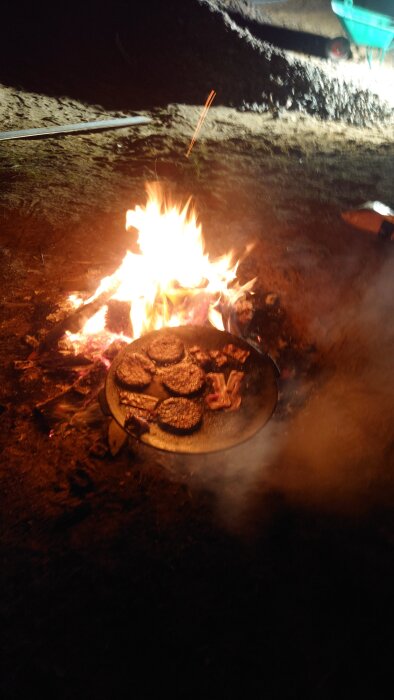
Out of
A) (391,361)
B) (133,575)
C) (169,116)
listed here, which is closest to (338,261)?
(391,361)

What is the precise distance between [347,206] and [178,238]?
12.1 feet

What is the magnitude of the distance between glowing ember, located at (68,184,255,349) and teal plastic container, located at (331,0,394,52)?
14.0m

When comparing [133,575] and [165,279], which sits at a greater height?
→ [165,279]

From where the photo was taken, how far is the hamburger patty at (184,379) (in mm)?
3236

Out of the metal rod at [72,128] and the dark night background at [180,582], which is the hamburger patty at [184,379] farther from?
the metal rod at [72,128]

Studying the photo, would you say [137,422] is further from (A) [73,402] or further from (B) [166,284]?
(B) [166,284]

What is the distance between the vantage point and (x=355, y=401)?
11.8 ft

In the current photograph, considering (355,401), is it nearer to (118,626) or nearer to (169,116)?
(118,626)

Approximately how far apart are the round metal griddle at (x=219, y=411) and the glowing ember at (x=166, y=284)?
561mm

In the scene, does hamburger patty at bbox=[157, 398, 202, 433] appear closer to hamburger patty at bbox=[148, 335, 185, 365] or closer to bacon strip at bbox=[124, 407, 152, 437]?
bacon strip at bbox=[124, 407, 152, 437]

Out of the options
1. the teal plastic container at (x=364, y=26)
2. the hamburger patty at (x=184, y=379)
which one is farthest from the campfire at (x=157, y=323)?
the teal plastic container at (x=364, y=26)

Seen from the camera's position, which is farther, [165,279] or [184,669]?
[165,279]

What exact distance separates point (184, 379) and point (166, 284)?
56.9 inches

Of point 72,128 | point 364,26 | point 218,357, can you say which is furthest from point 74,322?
point 364,26
